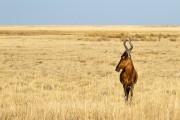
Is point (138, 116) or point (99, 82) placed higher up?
point (138, 116)

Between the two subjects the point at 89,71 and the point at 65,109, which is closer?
the point at 65,109

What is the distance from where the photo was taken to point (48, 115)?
781 centimetres

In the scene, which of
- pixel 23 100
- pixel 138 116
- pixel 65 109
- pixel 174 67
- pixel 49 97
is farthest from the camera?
pixel 174 67

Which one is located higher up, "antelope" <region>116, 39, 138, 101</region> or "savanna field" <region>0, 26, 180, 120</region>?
"antelope" <region>116, 39, 138, 101</region>

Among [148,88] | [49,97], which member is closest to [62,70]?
[148,88]

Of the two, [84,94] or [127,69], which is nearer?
[127,69]

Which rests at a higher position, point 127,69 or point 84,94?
point 127,69

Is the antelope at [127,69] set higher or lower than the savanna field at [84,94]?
higher

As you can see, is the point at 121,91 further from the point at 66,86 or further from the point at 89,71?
the point at 89,71

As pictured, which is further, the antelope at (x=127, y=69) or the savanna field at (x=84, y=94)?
the antelope at (x=127, y=69)

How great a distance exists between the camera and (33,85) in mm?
15367

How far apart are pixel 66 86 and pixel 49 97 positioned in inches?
126

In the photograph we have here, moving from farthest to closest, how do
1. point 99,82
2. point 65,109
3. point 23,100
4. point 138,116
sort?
point 99,82 → point 23,100 → point 65,109 → point 138,116

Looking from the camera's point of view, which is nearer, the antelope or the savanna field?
the savanna field
